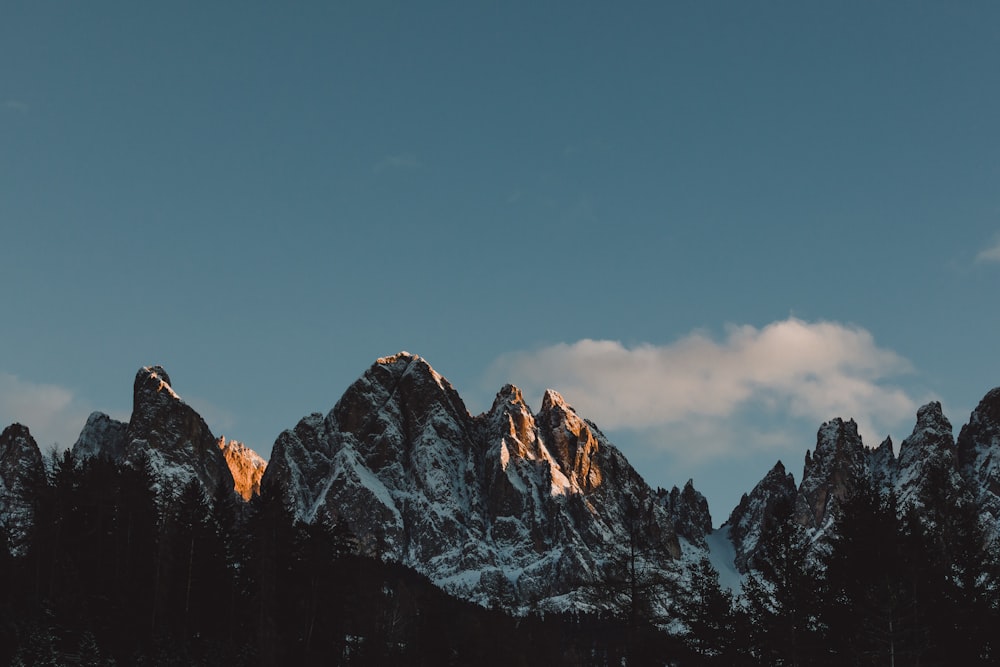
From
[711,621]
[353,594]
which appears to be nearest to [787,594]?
[711,621]

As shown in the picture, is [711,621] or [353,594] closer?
[711,621]

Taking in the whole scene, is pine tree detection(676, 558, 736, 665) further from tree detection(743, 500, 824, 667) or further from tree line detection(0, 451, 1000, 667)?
tree detection(743, 500, 824, 667)

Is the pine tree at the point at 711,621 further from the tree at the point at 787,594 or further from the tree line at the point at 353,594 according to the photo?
the tree at the point at 787,594

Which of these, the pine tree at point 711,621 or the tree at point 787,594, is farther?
the pine tree at point 711,621

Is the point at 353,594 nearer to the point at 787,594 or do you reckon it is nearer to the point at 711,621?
the point at 711,621

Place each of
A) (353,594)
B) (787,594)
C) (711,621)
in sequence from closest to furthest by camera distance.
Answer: (787,594)
(711,621)
(353,594)

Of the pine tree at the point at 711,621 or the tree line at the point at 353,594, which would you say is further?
the pine tree at the point at 711,621

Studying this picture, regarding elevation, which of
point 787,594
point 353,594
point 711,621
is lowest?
point 711,621

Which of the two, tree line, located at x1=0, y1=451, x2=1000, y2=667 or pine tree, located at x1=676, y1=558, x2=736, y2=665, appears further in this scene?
pine tree, located at x1=676, y1=558, x2=736, y2=665

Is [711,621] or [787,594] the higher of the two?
[787,594]

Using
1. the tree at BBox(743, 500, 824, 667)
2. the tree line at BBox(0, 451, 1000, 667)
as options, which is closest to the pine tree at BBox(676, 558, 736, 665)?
the tree line at BBox(0, 451, 1000, 667)

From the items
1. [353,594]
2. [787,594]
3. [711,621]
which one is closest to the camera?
[787,594]

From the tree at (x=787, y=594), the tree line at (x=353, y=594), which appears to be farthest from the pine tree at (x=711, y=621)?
the tree at (x=787, y=594)

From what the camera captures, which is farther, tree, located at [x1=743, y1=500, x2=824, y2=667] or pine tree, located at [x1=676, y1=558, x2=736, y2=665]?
pine tree, located at [x1=676, y1=558, x2=736, y2=665]
